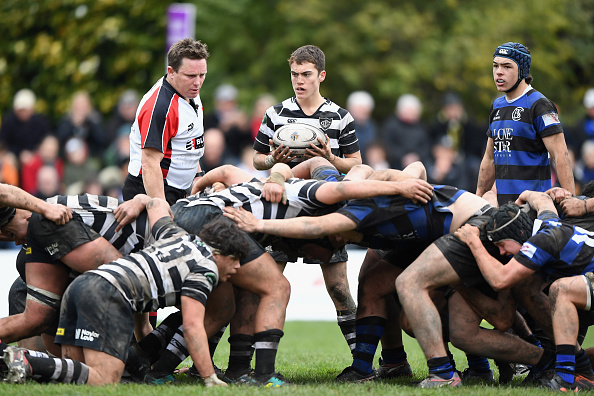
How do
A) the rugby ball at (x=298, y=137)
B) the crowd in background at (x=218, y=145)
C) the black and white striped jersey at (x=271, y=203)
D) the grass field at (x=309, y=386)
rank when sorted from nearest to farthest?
1. the grass field at (x=309, y=386)
2. the black and white striped jersey at (x=271, y=203)
3. the rugby ball at (x=298, y=137)
4. the crowd in background at (x=218, y=145)

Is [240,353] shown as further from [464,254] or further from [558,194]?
[558,194]

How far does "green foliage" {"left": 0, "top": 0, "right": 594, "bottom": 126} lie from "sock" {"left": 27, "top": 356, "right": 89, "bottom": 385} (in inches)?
562

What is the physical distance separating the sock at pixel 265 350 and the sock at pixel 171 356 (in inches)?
28.1

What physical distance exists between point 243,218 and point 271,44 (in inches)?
548

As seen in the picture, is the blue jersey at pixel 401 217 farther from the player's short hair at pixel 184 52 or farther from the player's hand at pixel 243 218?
the player's short hair at pixel 184 52

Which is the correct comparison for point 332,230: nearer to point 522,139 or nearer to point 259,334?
point 259,334

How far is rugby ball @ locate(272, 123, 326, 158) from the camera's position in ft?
26.9

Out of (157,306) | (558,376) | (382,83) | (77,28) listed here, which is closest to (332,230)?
(157,306)

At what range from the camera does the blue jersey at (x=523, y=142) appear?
8320mm

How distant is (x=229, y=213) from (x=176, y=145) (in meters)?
1.45

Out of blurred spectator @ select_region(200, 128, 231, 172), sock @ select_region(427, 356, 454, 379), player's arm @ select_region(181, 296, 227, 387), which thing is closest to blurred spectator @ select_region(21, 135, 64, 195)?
blurred spectator @ select_region(200, 128, 231, 172)

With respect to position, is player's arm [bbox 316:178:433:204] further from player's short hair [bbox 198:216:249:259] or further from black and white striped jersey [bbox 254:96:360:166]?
black and white striped jersey [bbox 254:96:360:166]

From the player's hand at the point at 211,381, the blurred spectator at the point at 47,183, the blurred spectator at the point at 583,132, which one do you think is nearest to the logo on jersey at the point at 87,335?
the player's hand at the point at 211,381

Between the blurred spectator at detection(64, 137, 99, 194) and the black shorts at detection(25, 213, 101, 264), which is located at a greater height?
the blurred spectator at detection(64, 137, 99, 194)
